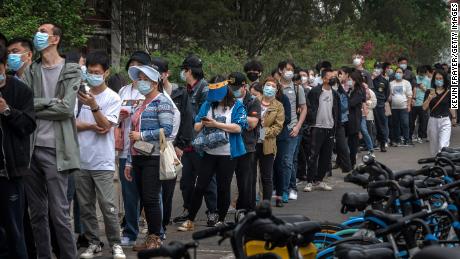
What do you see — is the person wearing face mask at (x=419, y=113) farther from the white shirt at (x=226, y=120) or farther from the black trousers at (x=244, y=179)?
the white shirt at (x=226, y=120)

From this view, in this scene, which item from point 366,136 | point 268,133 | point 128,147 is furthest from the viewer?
point 366,136

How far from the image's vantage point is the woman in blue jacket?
381 inches

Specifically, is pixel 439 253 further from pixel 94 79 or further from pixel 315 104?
pixel 315 104

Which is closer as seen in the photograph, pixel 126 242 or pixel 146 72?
pixel 146 72

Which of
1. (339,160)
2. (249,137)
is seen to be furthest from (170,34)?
(249,137)

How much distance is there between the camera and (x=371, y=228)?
577 cm

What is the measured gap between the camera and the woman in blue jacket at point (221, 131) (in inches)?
381

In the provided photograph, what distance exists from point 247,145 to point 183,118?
2.85ft

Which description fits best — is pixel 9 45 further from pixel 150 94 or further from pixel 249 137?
pixel 249 137

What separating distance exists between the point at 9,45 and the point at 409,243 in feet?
13.4

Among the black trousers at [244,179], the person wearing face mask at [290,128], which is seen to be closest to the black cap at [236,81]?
the black trousers at [244,179]

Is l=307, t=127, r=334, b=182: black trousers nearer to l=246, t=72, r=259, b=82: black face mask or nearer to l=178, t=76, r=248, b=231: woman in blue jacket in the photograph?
l=246, t=72, r=259, b=82: black face mask

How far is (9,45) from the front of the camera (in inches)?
304

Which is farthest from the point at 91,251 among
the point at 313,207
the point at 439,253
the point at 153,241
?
the point at 439,253
